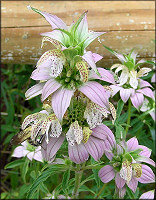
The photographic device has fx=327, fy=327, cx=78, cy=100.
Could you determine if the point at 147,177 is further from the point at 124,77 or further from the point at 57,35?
the point at 57,35

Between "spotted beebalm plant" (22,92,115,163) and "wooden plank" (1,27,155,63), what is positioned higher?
"wooden plank" (1,27,155,63)

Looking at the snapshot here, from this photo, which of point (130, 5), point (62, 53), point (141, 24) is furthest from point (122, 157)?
point (130, 5)

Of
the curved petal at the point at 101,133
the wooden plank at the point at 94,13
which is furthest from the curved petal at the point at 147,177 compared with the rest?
the wooden plank at the point at 94,13

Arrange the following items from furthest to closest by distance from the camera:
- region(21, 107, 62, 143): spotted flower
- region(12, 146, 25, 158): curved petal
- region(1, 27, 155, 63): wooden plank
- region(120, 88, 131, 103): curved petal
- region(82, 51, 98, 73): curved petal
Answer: region(1, 27, 155, 63): wooden plank < region(12, 146, 25, 158): curved petal < region(120, 88, 131, 103): curved petal < region(21, 107, 62, 143): spotted flower < region(82, 51, 98, 73): curved petal

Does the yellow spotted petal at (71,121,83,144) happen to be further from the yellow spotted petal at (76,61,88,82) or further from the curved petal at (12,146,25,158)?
the curved petal at (12,146,25,158)

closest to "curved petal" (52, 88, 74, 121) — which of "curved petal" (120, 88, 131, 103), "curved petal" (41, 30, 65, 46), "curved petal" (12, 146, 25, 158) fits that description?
"curved petal" (41, 30, 65, 46)

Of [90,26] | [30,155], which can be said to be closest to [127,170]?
[30,155]

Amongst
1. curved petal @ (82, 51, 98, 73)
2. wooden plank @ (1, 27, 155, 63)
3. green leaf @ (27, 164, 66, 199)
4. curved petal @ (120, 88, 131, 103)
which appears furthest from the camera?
wooden plank @ (1, 27, 155, 63)
